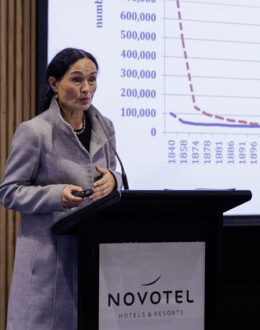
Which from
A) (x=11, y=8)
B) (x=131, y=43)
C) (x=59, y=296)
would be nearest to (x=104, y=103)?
(x=131, y=43)

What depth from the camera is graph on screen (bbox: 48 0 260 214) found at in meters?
2.47

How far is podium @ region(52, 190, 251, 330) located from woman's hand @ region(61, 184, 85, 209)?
→ 0.09 m

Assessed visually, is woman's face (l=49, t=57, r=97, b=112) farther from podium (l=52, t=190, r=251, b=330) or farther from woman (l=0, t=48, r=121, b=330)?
podium (l=52, t=190, r=251, b=330)

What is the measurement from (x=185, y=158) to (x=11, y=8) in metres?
1.06

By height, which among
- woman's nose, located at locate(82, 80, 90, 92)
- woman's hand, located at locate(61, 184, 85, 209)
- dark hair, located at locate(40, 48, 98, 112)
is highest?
dark hair, located at locate(40, 48, 98, 112)

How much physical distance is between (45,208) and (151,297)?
15.4 inches

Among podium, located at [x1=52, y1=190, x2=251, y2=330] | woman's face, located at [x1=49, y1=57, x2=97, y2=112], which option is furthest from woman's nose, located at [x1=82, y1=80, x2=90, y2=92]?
podium, located at [x1=52, y1=190, x2=251, y2=330]

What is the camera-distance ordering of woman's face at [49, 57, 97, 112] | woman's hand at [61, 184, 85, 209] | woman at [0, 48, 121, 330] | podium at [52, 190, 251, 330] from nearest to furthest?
podium at [52, 190, 251, 330]
woman's hand at [61, 184, 85, 209]
woman at [0, 48, 121, 330]
woman's face at [49, 57, 97, 112]

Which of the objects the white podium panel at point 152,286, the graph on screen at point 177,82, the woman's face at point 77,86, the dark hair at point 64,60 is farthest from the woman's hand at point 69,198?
the graph on screen at point 177,82

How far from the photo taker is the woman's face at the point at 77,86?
1.59m

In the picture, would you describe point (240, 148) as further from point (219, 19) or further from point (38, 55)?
point (38, 55)

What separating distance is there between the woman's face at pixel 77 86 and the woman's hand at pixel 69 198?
29cm

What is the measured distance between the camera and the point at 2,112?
254cm

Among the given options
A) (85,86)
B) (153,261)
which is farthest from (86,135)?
(153,261)
